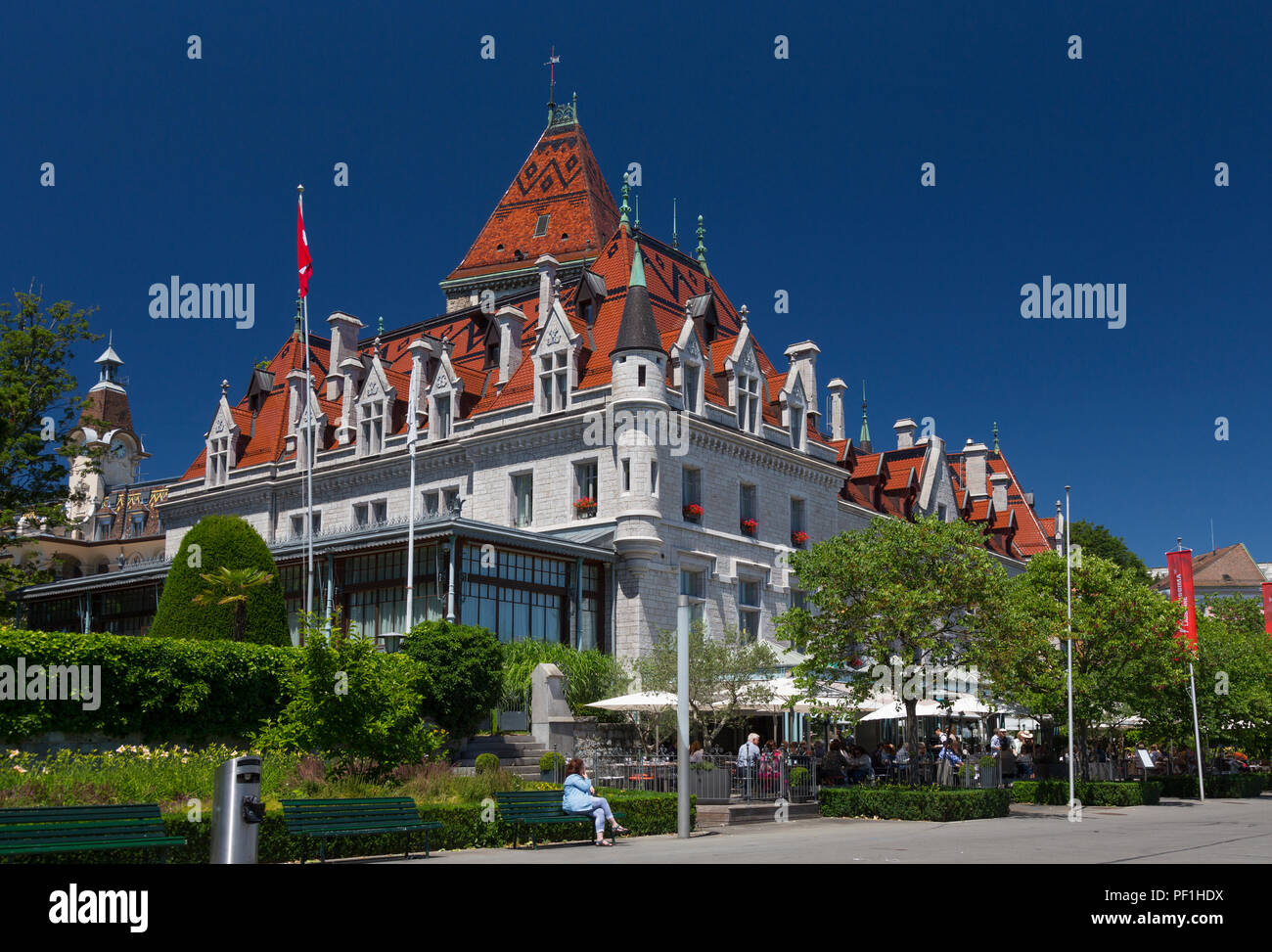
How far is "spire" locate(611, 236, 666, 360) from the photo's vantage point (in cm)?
4056

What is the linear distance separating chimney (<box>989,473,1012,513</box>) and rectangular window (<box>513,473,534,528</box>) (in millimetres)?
38351

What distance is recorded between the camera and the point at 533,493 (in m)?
43.6

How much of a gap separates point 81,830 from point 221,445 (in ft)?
142

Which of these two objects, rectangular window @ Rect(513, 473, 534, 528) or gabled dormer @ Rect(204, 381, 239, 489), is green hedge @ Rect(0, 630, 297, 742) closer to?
rectangular window @ Rect(513, 473, 534, 528)

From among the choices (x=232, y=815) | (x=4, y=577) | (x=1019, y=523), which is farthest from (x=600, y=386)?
(x=1019, y=523)

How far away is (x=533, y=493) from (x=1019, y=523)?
4226 centimetres

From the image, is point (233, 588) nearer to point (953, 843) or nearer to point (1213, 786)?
point (953, 843)

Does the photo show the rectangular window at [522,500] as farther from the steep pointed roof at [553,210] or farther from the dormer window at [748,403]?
the steep pointed roof at [553,210]

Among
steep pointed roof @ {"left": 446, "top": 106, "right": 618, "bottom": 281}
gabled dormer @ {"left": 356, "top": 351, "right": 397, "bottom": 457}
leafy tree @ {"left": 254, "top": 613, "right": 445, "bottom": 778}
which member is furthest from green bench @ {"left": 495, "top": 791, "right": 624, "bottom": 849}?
steep pointed roof @ {"left": 446, "top": 106, "right": 618, "bottom": 281}

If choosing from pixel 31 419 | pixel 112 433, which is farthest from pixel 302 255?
pixel 112 433

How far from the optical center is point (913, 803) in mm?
26625

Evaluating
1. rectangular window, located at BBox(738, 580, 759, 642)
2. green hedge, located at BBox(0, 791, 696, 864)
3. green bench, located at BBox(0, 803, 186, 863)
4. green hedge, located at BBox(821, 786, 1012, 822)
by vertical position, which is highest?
rectangular window, located at BBox(738, 580, 759, 642)

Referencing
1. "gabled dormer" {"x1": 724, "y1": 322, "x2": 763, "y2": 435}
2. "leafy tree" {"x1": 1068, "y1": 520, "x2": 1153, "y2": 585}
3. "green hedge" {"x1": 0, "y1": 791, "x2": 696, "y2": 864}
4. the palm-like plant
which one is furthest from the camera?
"leafy tree" {"x1": 1068, "y1": 520, "x2": 1153, "y2": 585}

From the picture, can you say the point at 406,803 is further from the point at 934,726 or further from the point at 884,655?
the point at 934,726
